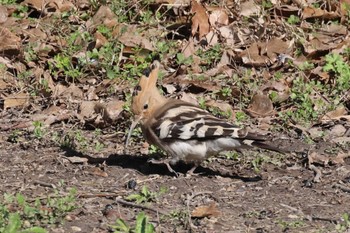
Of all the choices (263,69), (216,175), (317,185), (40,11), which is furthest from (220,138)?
(40,11)

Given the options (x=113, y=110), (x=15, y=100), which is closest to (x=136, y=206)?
(x=113, y=110)

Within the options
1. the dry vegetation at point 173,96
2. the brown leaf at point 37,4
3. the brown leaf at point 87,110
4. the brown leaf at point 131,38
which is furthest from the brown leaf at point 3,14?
the brown leaf at point 87,110

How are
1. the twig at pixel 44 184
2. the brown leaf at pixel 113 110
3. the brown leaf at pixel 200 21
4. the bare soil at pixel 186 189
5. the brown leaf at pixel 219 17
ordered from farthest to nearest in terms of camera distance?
the brown leaf at pixel 219 17, the brown leaf at pixel 200 21, the brown leaf at pixel 113 110, the twig at pixel 44 184, the bare soil at pixel 186 189

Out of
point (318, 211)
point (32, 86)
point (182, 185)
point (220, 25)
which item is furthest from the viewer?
point (220, 25)

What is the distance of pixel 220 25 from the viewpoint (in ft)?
28.8

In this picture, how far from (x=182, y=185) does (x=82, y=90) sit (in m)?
2.07

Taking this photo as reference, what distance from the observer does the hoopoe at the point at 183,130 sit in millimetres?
6285

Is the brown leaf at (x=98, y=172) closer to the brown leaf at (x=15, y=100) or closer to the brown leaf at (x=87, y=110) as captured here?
the brown leaf at (x=87, y=110)

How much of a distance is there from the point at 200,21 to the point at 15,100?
2038 millimetres

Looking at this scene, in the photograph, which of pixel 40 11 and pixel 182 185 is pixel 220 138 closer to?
pixel 182 185

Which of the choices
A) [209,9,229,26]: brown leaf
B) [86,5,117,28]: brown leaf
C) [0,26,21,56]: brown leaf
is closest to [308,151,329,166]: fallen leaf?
[209,9,229,26]: brown leaf

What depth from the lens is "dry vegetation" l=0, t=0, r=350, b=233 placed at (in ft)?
18.2

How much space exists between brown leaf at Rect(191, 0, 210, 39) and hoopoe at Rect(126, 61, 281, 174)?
6.53ft

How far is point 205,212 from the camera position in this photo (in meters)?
5.45
